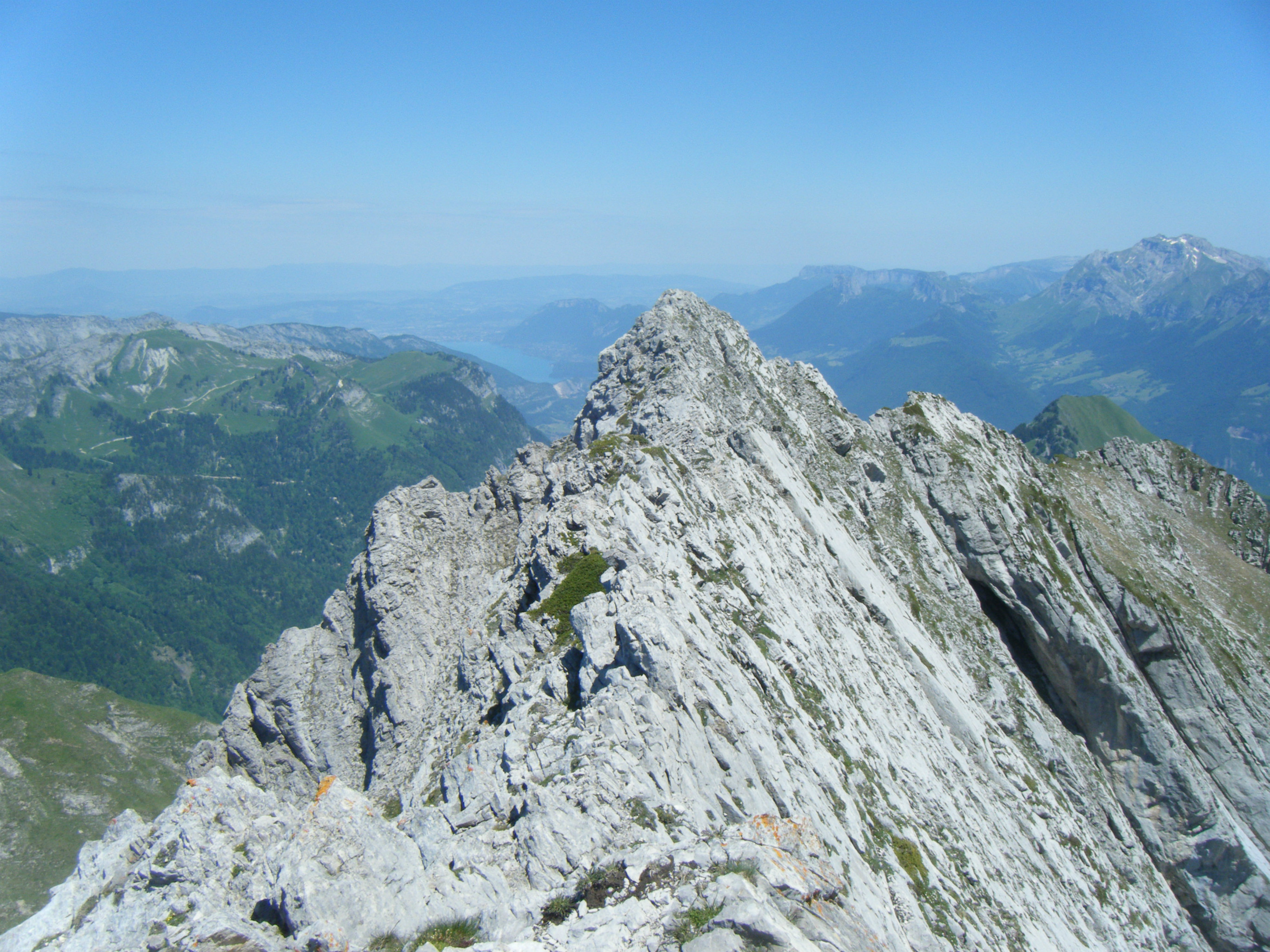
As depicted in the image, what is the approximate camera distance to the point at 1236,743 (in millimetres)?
57094

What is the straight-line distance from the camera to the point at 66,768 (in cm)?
12888

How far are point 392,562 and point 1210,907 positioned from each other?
210 ft

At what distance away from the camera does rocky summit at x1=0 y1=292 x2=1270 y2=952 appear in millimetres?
17078

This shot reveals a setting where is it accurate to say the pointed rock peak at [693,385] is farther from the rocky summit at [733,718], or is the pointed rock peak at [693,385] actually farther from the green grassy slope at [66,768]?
the green grassy slope at [66,768]

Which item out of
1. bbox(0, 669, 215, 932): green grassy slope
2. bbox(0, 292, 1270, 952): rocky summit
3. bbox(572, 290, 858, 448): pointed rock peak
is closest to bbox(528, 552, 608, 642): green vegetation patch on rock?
bbox(0, 292, 1270, 952): rocky summit

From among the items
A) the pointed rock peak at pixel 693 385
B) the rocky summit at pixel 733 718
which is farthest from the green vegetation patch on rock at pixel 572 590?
the pointed rock peak at pixel 693 385

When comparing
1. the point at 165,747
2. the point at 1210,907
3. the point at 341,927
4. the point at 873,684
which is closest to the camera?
the point at 341,927

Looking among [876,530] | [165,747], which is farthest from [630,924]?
[165,747]

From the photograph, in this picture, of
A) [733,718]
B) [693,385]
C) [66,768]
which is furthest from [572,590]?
[66,768]

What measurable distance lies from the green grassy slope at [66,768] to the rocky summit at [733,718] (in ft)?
333

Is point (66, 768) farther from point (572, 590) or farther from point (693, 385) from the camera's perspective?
point (572, 590)

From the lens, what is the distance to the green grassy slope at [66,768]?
10862 centimetres

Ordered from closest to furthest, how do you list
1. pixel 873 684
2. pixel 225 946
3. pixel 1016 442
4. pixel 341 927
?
1. pixel 225 946
2. pixel 341 927
3. pixel 873 684
4. pixel 1016 442

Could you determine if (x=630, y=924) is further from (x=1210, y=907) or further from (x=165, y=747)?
(x=165, y=747)
